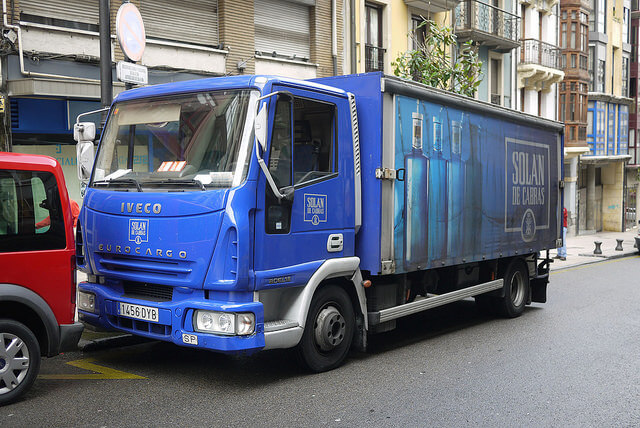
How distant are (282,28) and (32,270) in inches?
A: 498

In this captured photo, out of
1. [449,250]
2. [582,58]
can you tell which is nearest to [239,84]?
[449,250]

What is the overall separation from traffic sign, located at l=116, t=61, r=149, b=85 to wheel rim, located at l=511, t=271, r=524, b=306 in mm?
5910

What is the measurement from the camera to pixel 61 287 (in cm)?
578

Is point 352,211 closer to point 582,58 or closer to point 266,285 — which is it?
point 266,285

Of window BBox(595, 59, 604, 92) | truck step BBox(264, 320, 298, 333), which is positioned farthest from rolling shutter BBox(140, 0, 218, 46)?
window BBox(595, 59, 604, 92)

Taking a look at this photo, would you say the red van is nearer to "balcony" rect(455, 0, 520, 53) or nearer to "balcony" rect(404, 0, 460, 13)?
"balcony" rect(404, 0, 460, 13)

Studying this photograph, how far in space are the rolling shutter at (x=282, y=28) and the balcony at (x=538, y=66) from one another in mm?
14726

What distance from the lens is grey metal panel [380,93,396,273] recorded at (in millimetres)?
7062

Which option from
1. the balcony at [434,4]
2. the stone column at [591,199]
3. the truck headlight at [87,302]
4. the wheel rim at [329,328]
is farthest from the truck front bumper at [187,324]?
the stone column at [591,199]

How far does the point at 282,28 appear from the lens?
17.2 metres

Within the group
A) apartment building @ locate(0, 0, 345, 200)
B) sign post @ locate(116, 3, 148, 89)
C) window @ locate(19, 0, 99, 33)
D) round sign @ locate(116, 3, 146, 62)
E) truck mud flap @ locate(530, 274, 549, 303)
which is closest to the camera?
sign post @ locate(116, 3, 148, 89)

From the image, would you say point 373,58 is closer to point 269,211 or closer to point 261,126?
point 269,211

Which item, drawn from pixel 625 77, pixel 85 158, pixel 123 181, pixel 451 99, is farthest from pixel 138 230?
pixel 625 77

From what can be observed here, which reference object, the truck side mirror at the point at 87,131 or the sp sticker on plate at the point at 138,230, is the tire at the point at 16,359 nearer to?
the sp sticker on plate at the point at 138,230
